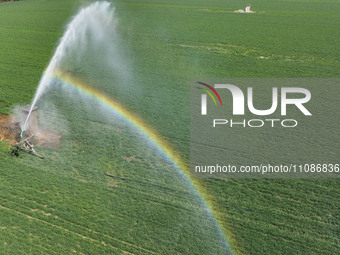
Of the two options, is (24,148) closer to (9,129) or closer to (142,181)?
(9,129)

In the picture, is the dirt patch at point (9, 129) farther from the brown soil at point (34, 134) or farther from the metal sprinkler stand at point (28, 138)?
the metal sprinkler stand at point (28, 138)

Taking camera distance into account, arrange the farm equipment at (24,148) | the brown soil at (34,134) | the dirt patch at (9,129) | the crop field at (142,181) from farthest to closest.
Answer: the dirt patch at (9,129), the brown soil at (34,134), the farm equipment at (24,148), the crop field at (142,181)

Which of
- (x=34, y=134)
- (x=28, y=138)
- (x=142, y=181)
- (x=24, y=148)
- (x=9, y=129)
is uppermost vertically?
(x=9, y=129)

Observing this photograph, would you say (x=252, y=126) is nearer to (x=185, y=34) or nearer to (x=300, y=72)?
(x=300, y=72)

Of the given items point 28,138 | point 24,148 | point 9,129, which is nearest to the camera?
point 24,148

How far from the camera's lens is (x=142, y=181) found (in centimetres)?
1151

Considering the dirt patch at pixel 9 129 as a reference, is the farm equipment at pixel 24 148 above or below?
below

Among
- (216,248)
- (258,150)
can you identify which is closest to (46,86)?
(258,150)

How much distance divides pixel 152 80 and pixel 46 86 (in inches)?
243

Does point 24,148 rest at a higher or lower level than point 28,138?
lower

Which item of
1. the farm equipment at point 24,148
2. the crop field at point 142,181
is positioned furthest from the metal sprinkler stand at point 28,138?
the crop field at point 142,181

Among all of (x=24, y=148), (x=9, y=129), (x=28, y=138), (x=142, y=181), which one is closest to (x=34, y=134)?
(x=28, y=138)

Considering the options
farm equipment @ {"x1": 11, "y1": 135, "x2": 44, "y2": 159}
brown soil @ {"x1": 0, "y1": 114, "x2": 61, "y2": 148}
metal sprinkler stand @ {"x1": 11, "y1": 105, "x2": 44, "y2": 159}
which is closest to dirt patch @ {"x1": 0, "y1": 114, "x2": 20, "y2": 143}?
brown soil @ {"x1": 0, "y1": 114, "x2": 61, "y2": 148}

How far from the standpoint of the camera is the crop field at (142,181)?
921 centimetres
